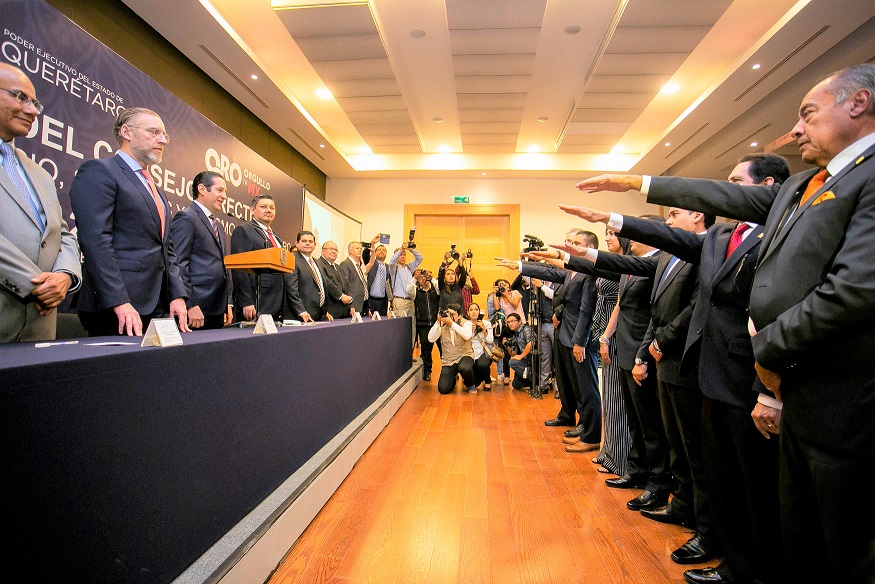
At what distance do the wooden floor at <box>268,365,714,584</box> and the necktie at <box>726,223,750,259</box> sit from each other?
1.10 m

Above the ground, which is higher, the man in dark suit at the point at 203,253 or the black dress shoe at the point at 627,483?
the man in dark suit at the point at 203,253

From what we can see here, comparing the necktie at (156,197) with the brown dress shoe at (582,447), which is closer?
the necktie at (156,197)

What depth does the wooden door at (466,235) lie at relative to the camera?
30.0 feet

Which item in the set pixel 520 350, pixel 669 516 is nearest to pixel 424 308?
pixel 520 350

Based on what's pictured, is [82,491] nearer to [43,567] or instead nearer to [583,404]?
[43,567]

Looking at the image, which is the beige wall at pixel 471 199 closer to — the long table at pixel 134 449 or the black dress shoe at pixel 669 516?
the black dress shoe at pixel 669 516

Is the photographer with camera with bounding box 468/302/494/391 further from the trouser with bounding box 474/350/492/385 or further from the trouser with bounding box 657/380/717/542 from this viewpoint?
the trouser with bounding box 657/380/717/542

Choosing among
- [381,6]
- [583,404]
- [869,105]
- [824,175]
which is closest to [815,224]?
[824,175]

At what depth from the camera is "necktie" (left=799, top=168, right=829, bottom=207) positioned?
1.07 m

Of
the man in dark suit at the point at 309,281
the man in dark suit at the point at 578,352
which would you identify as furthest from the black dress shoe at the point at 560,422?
the man in dark suit at the point at 309,281

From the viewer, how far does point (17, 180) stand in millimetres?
1366

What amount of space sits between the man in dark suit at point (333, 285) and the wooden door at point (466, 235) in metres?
4.70

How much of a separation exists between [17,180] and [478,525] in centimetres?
200

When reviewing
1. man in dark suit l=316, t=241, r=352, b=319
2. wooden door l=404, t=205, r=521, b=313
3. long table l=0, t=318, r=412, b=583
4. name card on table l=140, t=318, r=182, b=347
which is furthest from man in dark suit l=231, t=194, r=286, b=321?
wooden door l=404, t=205, r=521, b=313
